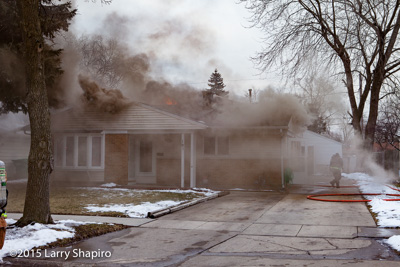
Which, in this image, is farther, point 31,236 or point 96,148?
point 96,148

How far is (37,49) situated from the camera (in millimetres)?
8539

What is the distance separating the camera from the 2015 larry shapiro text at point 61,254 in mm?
6617

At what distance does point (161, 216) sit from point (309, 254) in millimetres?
5046

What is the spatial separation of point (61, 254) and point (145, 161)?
43.3 feet

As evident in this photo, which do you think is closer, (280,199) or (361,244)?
(361,244)

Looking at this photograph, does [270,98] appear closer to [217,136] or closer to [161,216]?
[217,136]

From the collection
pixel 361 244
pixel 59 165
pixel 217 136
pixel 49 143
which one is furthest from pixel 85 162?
pixel 361 244

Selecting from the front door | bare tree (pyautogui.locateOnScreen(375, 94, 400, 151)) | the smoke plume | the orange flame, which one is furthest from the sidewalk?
bare tree (pyautogui.locateOnScreen(375, 94, 400, 151))

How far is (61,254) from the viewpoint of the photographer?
6.81 meters

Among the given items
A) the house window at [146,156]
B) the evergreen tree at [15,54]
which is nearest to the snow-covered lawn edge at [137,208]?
the evergreen tree at [15,54]

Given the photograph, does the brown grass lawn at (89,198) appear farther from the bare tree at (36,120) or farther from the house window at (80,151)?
the house window at (80,151)

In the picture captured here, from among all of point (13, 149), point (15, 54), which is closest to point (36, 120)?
point (15, 54)

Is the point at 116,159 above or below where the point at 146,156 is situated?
below

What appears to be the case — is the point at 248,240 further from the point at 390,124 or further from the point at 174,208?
the point at 390,124
